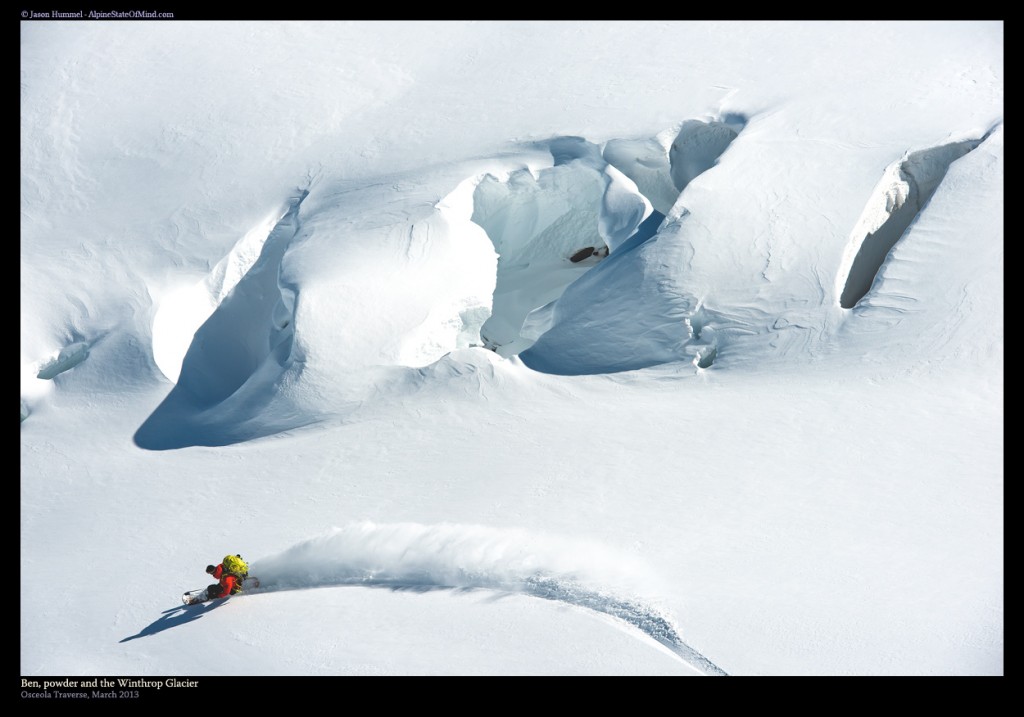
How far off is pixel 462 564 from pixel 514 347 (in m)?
4.08

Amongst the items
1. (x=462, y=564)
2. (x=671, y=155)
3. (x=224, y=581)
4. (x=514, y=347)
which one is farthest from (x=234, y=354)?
(x=671, y=155)

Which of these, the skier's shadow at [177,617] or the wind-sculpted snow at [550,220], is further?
the wind-sculpted snow at [550,220]

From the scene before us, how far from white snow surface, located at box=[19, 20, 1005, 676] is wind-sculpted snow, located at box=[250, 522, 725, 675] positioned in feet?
0.11

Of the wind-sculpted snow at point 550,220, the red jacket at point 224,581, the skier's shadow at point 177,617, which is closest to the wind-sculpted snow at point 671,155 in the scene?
the wind-sculpted snow at point 550,220

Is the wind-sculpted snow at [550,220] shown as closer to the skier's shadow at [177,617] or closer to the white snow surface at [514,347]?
the white snow surface at [514,347]

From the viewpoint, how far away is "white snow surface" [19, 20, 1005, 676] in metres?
10.3

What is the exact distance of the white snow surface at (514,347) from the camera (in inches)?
405

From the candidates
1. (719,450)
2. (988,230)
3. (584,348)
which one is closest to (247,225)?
(584,348)

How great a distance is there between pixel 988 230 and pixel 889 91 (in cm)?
281

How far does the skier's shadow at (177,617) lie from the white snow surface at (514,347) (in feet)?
0.16

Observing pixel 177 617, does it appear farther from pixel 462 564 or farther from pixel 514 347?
pixel 514 347

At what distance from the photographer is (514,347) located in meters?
14.2

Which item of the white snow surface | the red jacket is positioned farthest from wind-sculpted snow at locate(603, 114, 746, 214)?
the red jacket

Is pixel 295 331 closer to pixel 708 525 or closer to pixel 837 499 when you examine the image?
pixel 708 525
